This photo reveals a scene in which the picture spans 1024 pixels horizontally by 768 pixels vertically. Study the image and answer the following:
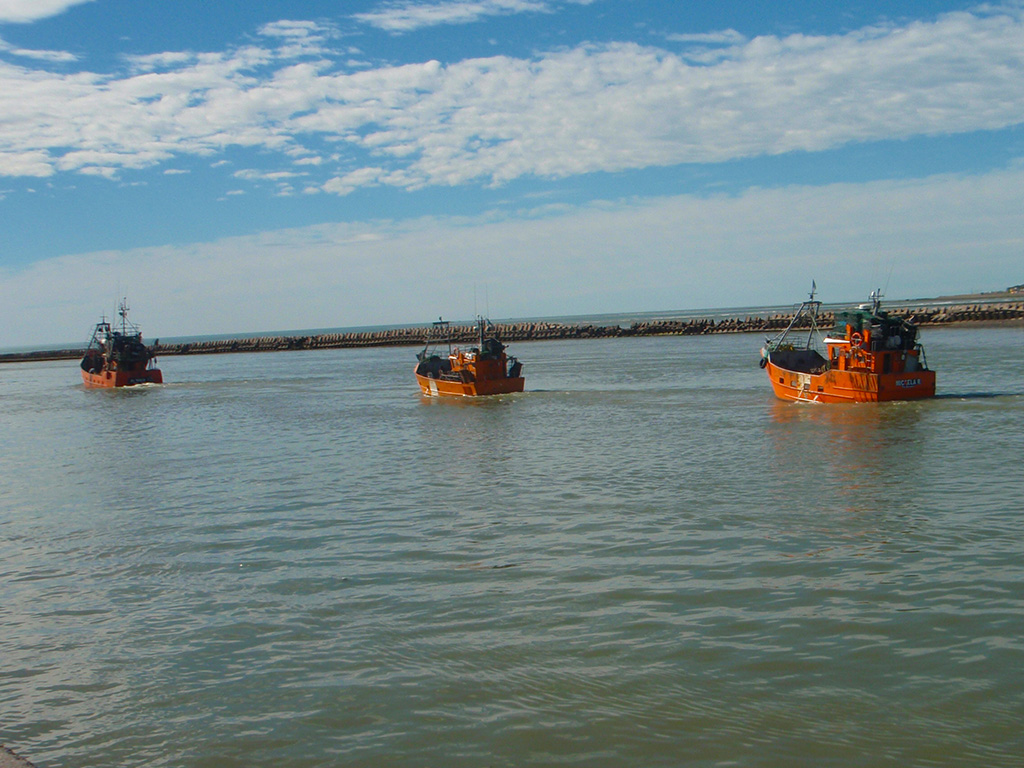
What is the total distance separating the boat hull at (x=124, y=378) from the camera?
55.6 metres

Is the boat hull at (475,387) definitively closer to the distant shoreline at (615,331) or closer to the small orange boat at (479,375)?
the small orange boat at (479,375)

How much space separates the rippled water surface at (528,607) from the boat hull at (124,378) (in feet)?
123

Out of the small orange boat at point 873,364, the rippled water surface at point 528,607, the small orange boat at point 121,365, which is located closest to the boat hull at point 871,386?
the small orange boat at point 873,364

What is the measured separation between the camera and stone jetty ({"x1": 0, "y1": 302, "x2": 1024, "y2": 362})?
87938 millimetres

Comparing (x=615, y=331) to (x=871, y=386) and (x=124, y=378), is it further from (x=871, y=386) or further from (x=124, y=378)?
(x=871, y=386)

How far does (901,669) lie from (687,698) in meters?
1.92

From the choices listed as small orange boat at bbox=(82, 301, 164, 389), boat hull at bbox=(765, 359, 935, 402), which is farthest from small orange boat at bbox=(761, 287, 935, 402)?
small orange boat at bbox=(82, 301, 164, 389)

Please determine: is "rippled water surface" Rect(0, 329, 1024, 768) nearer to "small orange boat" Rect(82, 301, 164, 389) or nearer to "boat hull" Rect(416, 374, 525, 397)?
"boat hull" Rect(416, 374, 525, 397)

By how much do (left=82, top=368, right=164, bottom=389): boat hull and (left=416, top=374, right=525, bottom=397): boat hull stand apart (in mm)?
26682

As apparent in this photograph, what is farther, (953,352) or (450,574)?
(953,352)

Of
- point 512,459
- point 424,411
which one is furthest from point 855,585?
point 424,411

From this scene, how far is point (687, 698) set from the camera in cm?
689

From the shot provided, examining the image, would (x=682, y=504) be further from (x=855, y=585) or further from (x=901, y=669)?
(x=901, y=669)

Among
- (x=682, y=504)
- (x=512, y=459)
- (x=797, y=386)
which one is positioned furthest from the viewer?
(x=797, y=386)
